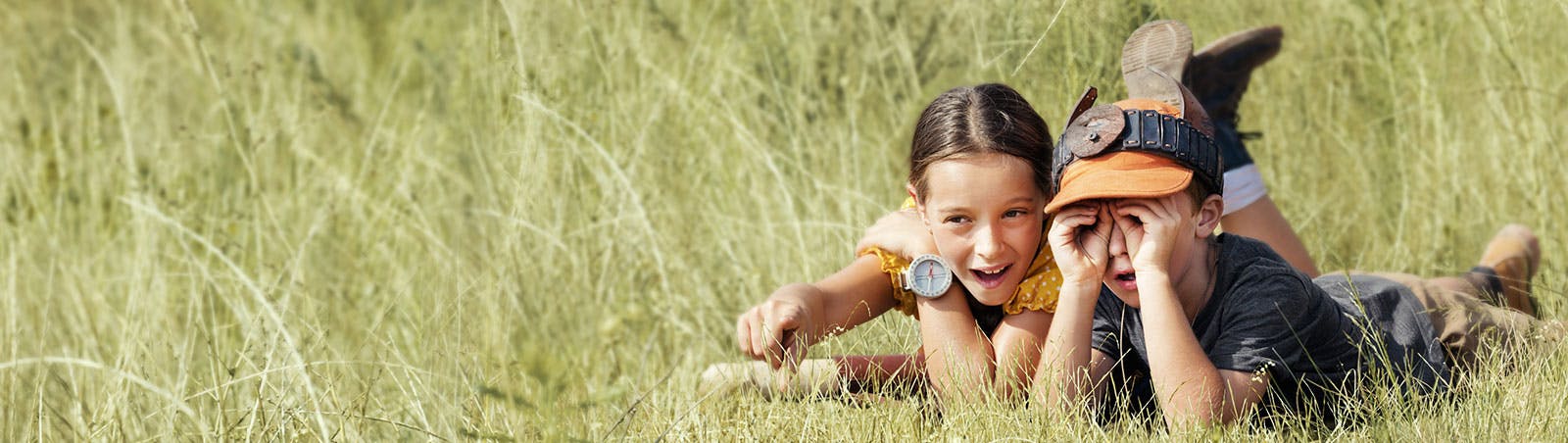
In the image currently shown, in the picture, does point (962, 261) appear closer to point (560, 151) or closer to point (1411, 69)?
point (560, 151)

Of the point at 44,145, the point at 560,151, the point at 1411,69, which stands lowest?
the point at 44,145

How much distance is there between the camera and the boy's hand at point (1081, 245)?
2.22m

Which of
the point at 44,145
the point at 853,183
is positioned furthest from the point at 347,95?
the point at 853,183

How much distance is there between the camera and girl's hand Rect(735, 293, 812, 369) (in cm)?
238

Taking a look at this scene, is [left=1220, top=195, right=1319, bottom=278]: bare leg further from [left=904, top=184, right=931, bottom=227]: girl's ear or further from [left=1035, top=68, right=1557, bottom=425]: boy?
[left=904, top=184, right=931, bottom=227]: girl's ear

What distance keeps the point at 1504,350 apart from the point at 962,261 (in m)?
1.00

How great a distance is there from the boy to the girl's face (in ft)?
0.33

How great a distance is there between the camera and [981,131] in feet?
7.54

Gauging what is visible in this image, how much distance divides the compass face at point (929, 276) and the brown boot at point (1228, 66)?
3.16 ft

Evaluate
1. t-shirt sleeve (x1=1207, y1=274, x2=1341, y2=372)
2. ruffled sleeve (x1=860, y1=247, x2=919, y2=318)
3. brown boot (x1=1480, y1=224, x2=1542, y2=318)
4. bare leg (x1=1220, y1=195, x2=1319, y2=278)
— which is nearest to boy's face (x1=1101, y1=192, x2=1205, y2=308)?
t-shirt sleeve (x1=1207, y1=274, x2=1341, y2=372)

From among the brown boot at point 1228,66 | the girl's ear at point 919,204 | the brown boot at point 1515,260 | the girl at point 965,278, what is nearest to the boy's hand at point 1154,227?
the girl at point 965,278

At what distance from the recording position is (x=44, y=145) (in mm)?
4586

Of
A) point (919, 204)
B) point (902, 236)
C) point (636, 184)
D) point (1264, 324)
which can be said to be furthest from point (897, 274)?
point (636, 184)

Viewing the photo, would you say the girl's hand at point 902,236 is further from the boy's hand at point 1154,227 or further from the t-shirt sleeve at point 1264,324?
the t-shirt sleeve at point 1264,324
